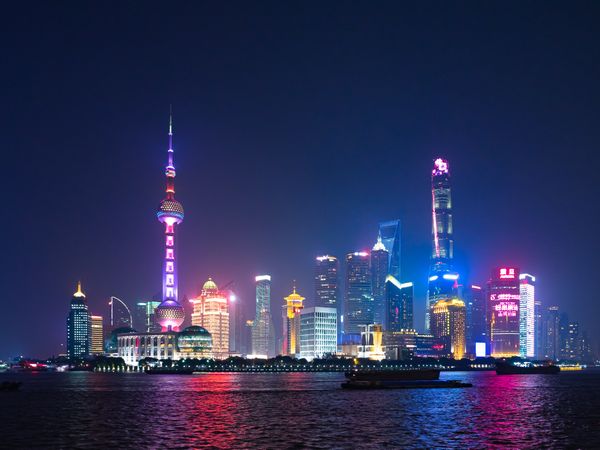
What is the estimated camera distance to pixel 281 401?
5182 inches

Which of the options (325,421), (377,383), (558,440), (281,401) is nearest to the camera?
(558,440)

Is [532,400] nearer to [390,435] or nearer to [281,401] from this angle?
[281,401]

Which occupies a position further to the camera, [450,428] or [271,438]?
[450,428]

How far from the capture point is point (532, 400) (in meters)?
136

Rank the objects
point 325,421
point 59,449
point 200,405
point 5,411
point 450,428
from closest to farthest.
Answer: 1. point 59,449
2. point 450,428
3. point 325,421
4. point 5,411
5. point 200,405

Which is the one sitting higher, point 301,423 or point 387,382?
point 301,423

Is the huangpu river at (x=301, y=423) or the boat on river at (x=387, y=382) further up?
the huangpu river at (x=301, y=423)

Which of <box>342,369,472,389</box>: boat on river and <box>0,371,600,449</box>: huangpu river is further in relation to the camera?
<box>342,369,472,389</box>: boat on river

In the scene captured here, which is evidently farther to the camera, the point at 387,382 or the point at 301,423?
the point at 387,382

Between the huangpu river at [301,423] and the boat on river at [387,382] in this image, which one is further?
the boat on river at [387,382]

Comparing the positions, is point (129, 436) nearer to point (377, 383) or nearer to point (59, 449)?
point (59, 449)

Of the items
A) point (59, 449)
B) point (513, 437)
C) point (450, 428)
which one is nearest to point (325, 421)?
point (450, 428)

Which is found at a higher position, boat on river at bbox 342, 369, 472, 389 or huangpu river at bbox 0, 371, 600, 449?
huangpu river at bbox 0, 371, 600, 449

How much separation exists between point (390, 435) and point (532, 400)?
222 feet
